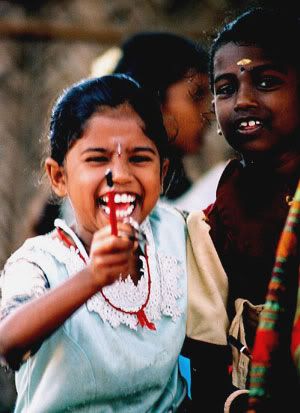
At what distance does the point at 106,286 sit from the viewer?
4.75ft

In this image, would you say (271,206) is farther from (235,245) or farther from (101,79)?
(101,79)

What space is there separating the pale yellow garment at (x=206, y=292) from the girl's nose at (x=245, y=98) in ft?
1.02

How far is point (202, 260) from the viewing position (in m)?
1.73

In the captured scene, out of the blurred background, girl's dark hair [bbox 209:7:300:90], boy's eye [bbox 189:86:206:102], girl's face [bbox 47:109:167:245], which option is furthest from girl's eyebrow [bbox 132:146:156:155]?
the blurred background

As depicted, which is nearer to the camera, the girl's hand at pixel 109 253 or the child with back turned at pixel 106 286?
the girl's hand at pixel 109 253

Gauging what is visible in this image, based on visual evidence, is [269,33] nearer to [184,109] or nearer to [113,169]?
[113,169]

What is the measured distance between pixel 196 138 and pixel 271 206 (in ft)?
3.29

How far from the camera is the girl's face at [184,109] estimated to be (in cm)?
245

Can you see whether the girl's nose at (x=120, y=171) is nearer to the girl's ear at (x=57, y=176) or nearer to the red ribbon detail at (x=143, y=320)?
the girl's ear at (x=57, y=176)

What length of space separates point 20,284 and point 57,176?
0.36 m

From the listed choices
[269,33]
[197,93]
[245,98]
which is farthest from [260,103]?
[197,93]

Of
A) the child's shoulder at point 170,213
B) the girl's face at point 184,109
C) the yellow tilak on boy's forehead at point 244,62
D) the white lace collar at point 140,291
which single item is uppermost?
the girl's face at point 184,109

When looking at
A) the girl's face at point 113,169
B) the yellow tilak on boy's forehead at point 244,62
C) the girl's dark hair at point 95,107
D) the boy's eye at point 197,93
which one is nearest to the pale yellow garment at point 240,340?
the girl's face at point 113,169

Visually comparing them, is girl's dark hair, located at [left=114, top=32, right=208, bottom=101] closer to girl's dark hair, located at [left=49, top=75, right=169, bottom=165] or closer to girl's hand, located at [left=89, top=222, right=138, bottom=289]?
girl's dark hair, located at [left=49, top=75, right=169, bottom=165]
